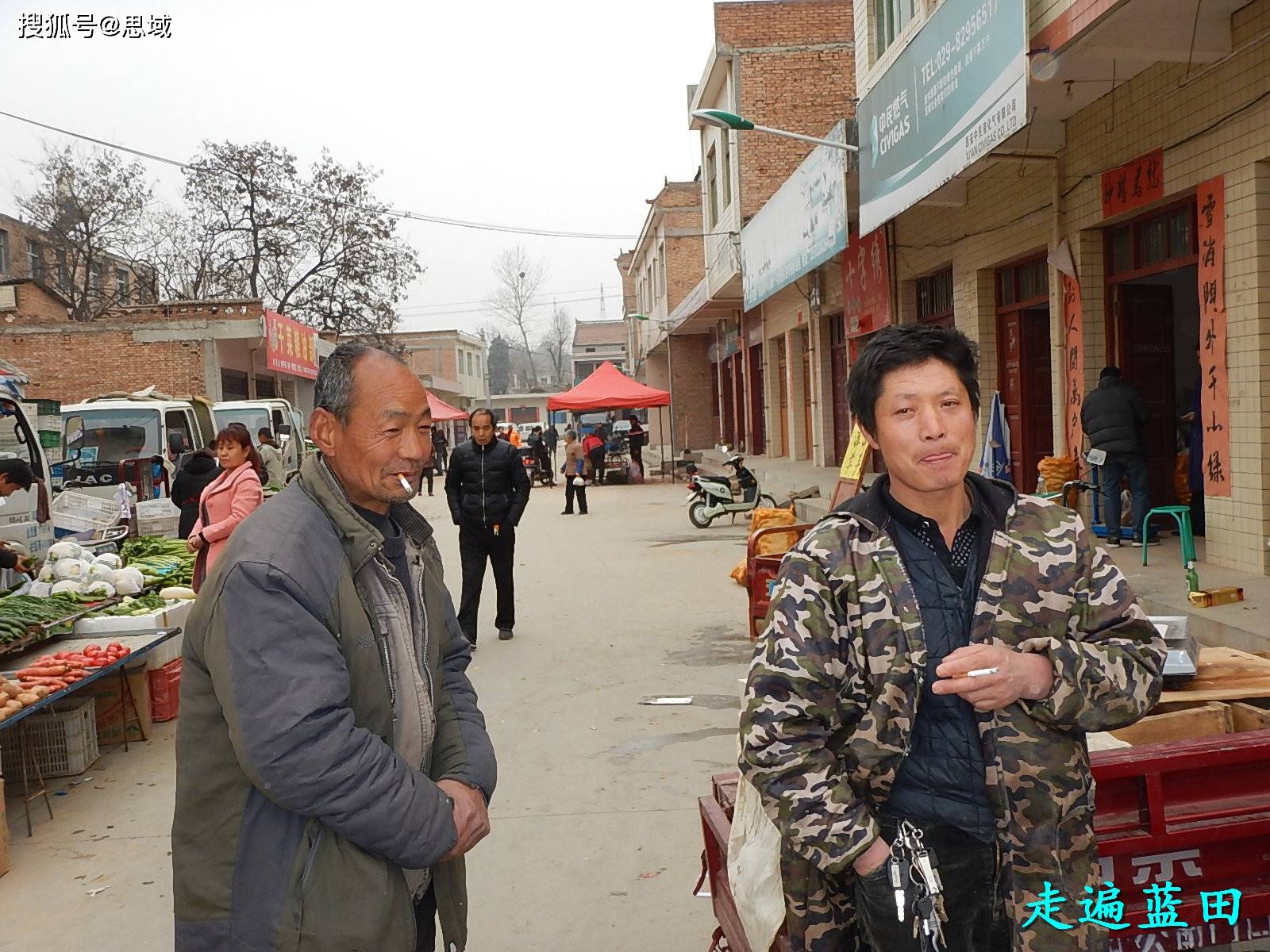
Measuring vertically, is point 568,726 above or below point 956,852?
below

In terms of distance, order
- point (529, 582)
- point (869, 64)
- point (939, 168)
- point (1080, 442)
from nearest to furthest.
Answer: point (939, 168), point (1080, 442), point (529, 582), point (869, 64)

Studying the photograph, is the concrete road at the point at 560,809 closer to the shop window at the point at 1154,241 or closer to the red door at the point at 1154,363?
the red door at the point at 1154,363

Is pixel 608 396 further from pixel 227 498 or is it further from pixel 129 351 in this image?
pixel 227 498

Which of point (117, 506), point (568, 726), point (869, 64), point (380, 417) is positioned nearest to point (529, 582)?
point (117, 506)

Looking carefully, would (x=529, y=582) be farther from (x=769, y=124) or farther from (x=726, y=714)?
(x=769, y=124)

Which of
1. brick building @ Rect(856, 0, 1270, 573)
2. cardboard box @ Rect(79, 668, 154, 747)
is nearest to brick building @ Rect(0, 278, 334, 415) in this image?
brick building @ Rect(856, 0, 1270, 573)

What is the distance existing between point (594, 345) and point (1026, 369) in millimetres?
89833

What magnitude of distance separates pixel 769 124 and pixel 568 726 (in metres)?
18.7

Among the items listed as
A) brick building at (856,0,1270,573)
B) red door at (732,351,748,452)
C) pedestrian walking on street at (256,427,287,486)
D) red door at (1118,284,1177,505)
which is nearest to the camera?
brick building at (856,0,1270,573)

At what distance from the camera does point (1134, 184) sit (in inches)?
354

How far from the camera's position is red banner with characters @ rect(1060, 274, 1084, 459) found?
10031mm

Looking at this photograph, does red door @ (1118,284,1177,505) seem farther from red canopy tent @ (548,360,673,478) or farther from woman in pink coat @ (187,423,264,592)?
red canopy tent @ (548,360,673,478)

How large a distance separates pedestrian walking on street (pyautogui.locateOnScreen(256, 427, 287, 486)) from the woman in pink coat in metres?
9.03

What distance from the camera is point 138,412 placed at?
50.9 feet
